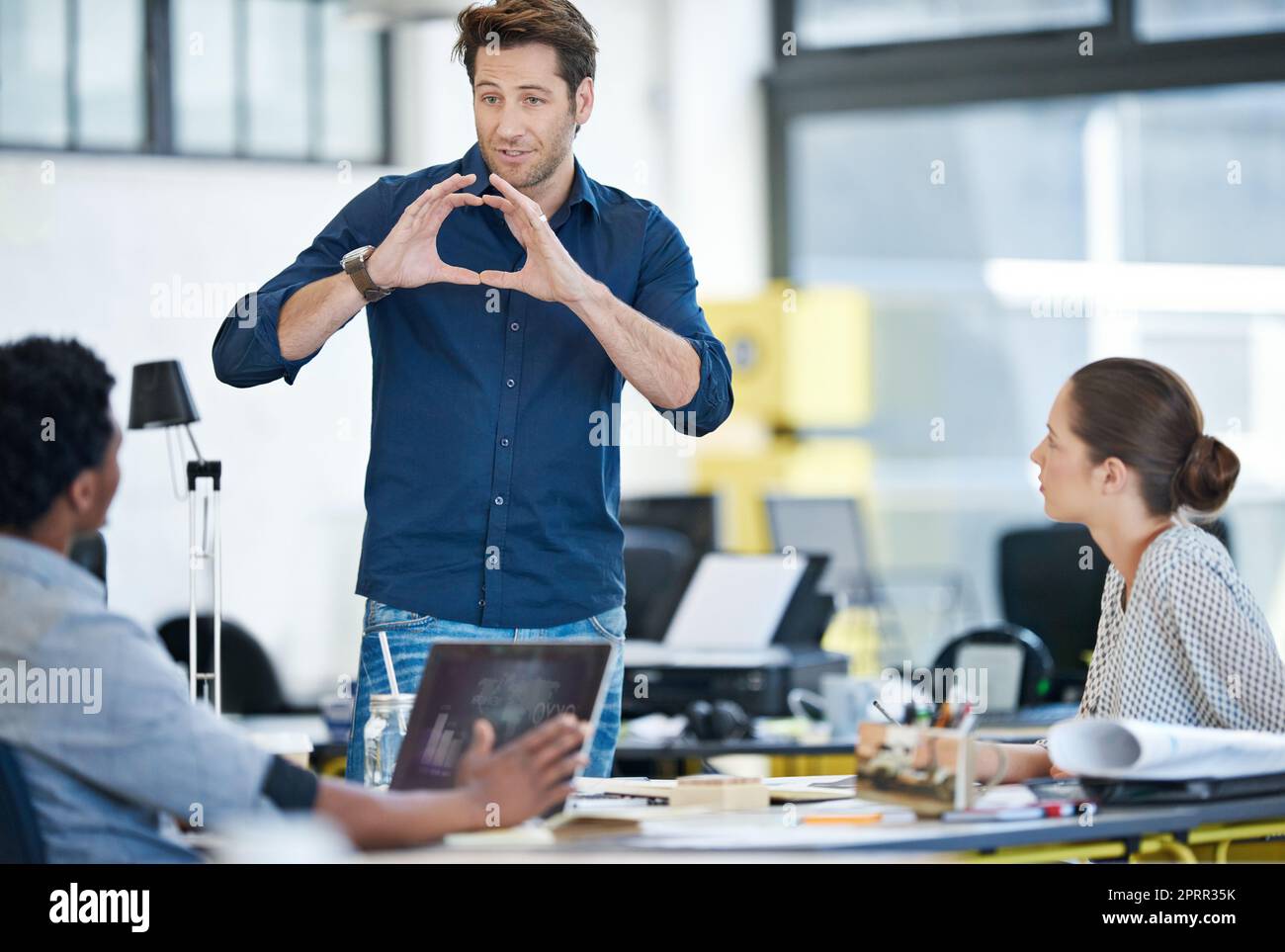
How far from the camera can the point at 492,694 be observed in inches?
71.1

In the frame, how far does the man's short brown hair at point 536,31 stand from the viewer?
2.53 m

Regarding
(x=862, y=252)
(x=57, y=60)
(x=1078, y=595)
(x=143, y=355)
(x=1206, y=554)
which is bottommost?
(x=1078, y=595)

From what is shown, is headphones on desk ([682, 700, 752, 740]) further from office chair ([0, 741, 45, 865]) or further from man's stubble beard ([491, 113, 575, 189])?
office chair ([0, 741, 45, 865])

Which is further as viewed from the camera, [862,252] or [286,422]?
[862,252]

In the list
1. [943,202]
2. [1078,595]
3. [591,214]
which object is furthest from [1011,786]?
[943,202]

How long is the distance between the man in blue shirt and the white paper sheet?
26.6 inches

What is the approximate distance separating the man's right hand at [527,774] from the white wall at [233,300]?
5300 millimetres

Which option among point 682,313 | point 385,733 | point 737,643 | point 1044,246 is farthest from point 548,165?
point 1044,246

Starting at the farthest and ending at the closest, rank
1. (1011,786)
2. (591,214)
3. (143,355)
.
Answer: (143,355) → (591,214) → (1011,786)

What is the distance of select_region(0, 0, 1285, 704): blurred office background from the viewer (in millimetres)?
7152

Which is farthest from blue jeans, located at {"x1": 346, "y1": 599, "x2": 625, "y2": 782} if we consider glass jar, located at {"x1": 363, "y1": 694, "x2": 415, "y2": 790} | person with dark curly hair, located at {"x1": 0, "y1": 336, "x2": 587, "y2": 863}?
person with dark curly hair, located at {"x1": 0, "y1": 336, "x2": 587, "y2": 863}

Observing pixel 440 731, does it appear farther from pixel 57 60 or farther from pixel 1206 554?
pixel 57 60

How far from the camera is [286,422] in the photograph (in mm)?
7324

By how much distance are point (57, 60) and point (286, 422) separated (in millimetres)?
1791
